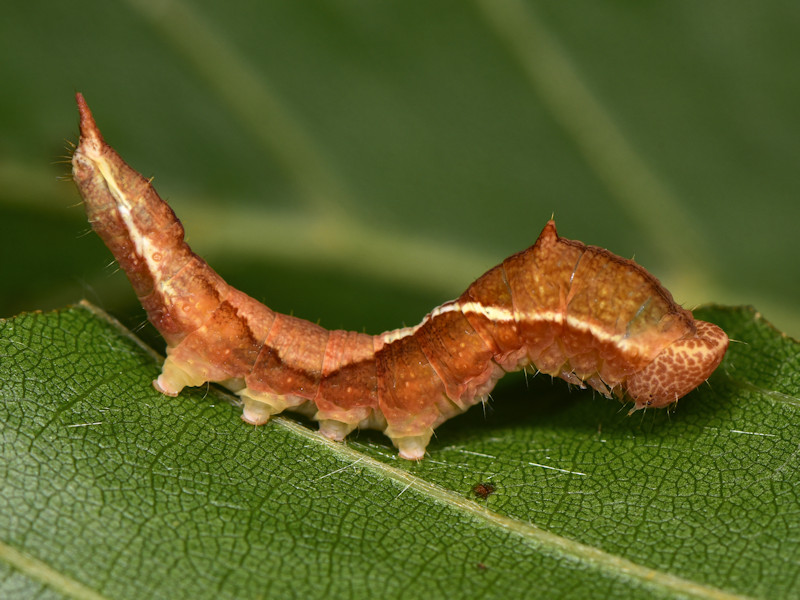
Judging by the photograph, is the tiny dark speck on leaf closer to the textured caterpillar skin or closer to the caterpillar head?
the textured caterpillar skin

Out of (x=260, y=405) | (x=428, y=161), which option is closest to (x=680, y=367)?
(x=260, y=405)

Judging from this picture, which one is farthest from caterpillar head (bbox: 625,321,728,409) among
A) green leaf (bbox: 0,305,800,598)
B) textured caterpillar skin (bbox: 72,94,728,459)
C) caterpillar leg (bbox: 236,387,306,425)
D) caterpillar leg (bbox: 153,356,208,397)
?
caterpillar leg (bbox: 153,356,208,397)

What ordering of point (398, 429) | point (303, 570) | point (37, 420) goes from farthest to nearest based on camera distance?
point (398, 429) → point (37, 420) → point (303, 570)

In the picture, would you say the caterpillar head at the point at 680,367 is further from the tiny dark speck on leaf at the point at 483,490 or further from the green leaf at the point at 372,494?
the tiny dark speck on leaf at the point at 483,490

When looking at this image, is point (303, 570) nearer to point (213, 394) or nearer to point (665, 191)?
point (213, 394)

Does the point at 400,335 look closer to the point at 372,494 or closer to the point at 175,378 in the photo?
the point at 372,494

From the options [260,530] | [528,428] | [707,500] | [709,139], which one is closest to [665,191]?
[709,139]
